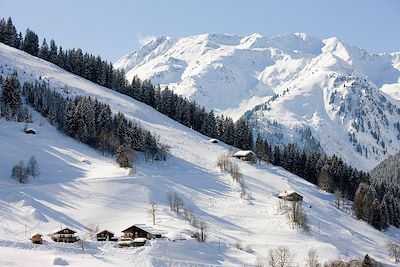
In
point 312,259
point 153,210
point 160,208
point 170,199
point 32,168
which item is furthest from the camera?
point 32,168

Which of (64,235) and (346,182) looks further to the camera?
(346,182)

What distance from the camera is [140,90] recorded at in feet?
631

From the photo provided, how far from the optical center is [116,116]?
475ft

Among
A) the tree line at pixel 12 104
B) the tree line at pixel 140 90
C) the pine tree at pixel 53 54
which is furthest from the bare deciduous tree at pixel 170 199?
the pine tree at pixel 53 54

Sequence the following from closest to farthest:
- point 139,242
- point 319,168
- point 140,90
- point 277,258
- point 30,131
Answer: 1. point 139,242
2. point 277,258
3. point 30,131
4. point 319,168
5. point 140,90

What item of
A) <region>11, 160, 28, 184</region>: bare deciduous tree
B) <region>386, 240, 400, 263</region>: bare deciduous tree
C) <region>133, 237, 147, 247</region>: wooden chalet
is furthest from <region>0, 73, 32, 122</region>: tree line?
<region>386, 240, 400, 263</region>: bare deciduous tree

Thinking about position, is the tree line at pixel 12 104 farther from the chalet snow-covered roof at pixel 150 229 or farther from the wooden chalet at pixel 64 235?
the chalet snow-covered roof at pixel 150 229

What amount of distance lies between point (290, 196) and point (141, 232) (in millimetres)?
41532

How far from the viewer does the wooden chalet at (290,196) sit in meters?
118

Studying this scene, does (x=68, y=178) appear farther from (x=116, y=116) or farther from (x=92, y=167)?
(x=116, y=116)

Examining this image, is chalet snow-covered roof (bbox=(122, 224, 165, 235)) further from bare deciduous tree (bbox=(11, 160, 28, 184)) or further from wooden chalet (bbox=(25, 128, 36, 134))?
wooden chalet (bbox=(25, 128, 36, 134))

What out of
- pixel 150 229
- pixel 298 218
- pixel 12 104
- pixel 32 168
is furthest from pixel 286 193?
pixel 12 104

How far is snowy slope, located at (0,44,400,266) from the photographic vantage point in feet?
265

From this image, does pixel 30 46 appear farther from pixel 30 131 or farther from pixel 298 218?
pixel 298 218
